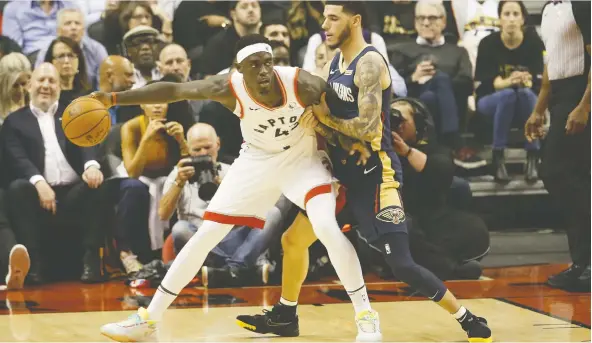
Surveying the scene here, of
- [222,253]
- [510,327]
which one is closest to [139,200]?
[222,253]

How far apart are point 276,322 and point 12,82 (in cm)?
340

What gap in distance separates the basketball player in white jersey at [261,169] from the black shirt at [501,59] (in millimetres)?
3933

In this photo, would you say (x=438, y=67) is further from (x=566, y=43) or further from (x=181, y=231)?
(x=181, y=231)

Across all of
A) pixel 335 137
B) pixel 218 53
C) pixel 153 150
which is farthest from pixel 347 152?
pixel 218 53

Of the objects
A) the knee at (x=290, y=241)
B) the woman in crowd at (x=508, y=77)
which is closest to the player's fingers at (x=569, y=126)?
the woman in crowd at (x=508, y=77)

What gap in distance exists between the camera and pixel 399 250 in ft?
17.3

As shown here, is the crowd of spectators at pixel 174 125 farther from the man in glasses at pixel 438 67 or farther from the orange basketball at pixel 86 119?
the orange basketball at pixel 86 119

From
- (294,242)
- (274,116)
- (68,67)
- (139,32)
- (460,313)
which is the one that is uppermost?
(139,32)

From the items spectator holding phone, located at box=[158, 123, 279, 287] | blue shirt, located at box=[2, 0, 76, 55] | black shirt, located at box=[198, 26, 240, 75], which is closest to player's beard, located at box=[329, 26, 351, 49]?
spectator holding phone, located at box=[158, 123, 279, 287]

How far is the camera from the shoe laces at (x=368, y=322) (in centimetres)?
525

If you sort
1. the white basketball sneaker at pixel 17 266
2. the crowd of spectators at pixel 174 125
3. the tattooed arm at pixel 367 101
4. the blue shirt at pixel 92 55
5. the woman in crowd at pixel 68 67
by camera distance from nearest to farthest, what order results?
the tattooed arm at pixel 367 101 → the white basketball sneaker at pixel 17 266 → the crowd of spectators at pixel 174 125 → the woman in crowd at pixel 68 67 → the blue shirt at pixel 92 55

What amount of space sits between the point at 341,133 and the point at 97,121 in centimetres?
129

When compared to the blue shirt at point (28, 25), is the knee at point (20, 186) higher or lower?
lower

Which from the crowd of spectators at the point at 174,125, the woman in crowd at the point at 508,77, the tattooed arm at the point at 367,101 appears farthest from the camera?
the woman in crowd at the point at 508,77
